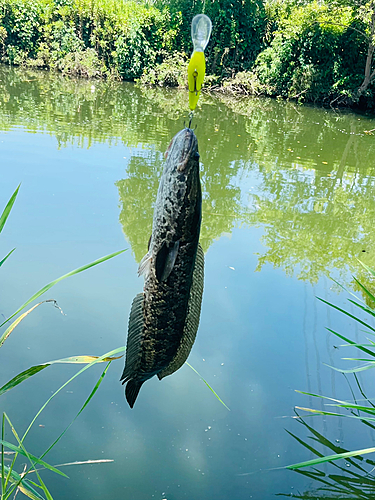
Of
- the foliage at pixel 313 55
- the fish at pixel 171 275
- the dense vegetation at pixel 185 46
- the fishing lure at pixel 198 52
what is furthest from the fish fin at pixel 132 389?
the dense vegetation at pixel 185 46

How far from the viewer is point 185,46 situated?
18.1 metres

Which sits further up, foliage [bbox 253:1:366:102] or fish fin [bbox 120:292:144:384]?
foliage [bbox 253:1:366:102]

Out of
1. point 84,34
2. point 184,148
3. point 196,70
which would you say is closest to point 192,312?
point 184,148

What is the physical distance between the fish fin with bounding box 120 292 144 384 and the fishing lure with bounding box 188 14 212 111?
691mm

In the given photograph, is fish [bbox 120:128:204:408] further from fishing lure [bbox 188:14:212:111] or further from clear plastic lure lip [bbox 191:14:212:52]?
clear plastic lure lip [bbox 191:14:212:52]

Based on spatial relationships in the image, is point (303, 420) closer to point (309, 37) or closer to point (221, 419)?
point (221, 419)

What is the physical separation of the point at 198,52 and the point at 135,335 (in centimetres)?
93

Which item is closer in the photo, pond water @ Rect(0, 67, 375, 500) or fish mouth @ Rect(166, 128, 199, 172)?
fish mouth @ Rect(166, 128, 199, 172)

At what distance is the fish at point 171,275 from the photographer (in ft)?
4.42

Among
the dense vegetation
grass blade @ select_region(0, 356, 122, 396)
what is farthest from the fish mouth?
the dense vegetation

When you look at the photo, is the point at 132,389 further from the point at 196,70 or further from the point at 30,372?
the point at 196,70

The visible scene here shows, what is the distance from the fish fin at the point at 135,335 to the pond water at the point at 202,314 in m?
1.20

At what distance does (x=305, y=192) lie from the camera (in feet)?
25.0

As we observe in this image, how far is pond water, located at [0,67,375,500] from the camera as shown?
266 centimetres
